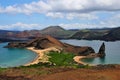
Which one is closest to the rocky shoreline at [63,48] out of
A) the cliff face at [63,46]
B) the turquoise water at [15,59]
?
the cliff face at [63,46]

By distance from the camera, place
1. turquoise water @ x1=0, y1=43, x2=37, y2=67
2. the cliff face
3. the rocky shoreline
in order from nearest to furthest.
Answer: turquoise water @ x1=0, y1=43, x2=37, y2=67
the rocky shoreline
the cliff face

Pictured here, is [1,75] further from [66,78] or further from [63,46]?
[63,46]

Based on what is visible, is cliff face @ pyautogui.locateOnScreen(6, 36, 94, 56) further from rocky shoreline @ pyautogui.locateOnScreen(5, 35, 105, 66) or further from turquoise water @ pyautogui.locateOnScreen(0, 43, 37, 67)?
turquoise water @ pyautogui.locateOnScreen(0, 43, 37, 67)

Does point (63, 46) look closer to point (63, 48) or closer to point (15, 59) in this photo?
point (63, 48)

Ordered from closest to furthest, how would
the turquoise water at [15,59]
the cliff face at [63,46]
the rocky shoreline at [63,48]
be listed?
the turquoise water at [15,59]
the rocky shoreline at [63,48]
the cliff face at [63,46]

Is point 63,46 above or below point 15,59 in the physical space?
→ above

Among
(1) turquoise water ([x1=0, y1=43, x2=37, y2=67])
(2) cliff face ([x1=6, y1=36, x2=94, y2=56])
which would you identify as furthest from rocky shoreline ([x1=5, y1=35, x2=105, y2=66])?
(1) turquoise water ([x1=0, y1=43, x2=37, y2=67])

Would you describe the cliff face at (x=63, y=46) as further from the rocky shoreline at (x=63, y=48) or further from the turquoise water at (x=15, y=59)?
the turquoise water at (x=15, y=59)

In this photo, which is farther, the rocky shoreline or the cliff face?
the cliff face

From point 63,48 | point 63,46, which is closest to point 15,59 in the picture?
point 63,48

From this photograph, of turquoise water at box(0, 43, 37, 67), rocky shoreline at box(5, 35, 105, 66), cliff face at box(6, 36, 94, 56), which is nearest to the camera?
turquoise water at box(0, 43, 37, 67)

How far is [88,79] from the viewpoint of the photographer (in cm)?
3525

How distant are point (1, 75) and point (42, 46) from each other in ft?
385

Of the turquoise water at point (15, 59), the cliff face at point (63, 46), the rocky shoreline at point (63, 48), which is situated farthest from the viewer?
the cliff face at point (63, 46)
